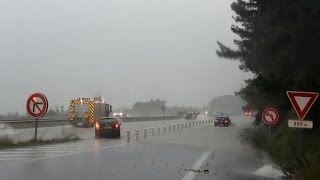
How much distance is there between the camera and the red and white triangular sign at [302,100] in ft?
45.6

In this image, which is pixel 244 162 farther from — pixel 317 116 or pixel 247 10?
pixel 247 10

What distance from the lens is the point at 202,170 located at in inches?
612

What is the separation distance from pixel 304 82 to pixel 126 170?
8.24m

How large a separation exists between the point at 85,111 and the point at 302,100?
46.5 metres

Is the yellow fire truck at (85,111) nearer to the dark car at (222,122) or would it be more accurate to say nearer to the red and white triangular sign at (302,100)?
the dark car at (222,122)

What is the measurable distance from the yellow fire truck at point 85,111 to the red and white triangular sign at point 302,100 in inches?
1795

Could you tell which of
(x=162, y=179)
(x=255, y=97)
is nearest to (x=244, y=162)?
(x=162, y=179)

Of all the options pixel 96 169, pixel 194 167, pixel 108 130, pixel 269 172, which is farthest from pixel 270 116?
pixel 108 130

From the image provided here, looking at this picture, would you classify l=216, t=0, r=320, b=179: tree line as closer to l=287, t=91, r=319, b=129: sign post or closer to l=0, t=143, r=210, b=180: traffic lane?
l=287, t=91, r=319, b=129: sign post

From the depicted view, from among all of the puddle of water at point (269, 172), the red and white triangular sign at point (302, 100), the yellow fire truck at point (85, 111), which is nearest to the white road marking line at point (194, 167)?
the puddle of water at point (269, 172)

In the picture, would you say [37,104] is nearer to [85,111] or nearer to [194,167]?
[194,167]

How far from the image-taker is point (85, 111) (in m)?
59.0

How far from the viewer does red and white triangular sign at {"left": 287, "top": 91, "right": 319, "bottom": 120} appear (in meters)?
13.9

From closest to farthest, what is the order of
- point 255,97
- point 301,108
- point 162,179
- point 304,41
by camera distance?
point 162,179 → point 301,108 → point 304,41 → point 255,97
